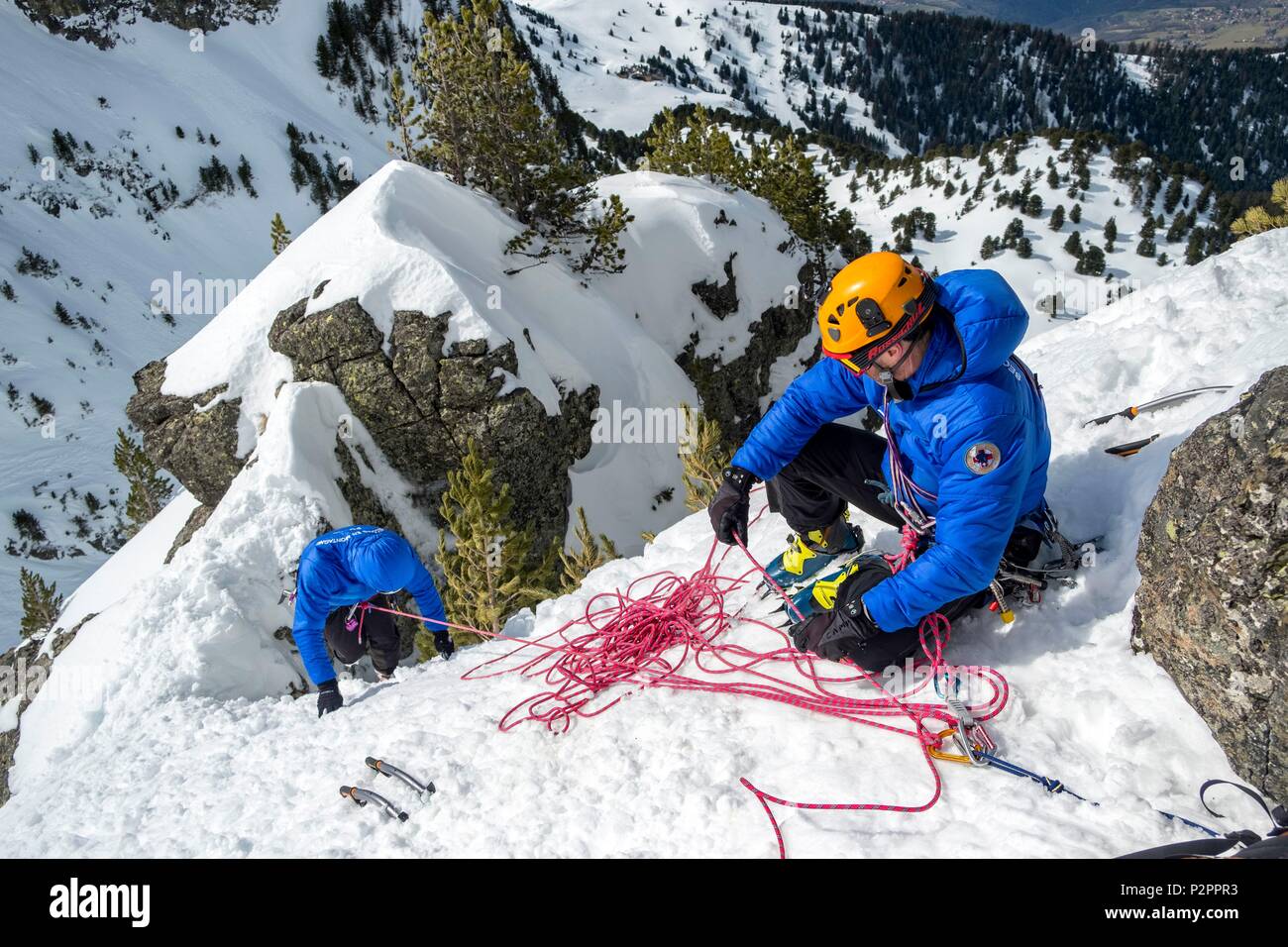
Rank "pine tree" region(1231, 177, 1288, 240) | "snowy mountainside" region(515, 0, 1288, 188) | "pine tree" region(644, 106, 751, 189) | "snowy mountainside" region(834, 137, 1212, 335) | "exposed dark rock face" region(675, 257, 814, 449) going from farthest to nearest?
1. "snowy mountainside" region(515, 0, 1288, 188)
2. "snowy mountainside" region(834, 137, 1212, 335)
3. "pine tree" region(644, 106, 751, 189)
4. "exposed dark rock face" region(675, 257, 814, 449)
5. "pine tree" region(1231, 177, 1288, 240)

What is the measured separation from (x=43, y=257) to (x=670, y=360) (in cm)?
4890

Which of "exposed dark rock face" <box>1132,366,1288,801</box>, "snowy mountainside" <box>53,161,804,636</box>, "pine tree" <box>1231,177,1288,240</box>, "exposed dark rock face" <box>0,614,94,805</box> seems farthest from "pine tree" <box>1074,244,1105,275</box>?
"exposed dark rock face" <box>0,614,94,805</box>

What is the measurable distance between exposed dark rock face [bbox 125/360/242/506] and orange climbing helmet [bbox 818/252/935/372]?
15552 millimetres

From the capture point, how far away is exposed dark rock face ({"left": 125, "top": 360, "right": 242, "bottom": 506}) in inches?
594

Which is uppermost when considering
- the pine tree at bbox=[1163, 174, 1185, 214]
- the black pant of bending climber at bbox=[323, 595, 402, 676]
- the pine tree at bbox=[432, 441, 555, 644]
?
the black pant of bending climber at bbox=[323, 595, 402, 676]

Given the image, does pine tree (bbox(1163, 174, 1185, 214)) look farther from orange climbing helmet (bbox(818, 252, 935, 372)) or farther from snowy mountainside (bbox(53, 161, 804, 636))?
orange climbing helmet (bbox(818, 252, 935, 372))

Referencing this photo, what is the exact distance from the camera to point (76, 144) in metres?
51.3

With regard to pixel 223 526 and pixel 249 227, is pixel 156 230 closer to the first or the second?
pixel 249 227

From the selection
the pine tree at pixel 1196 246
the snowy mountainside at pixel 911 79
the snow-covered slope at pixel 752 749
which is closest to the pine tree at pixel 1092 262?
the pine tree at pixel 1196 246

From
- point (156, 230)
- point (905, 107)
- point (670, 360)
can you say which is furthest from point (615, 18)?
point (670, 360)

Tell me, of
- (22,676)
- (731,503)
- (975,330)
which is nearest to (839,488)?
(731,503)

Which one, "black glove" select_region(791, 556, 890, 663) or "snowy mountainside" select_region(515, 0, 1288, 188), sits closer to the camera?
"black glove" select_region(791, 556, 890, 663)

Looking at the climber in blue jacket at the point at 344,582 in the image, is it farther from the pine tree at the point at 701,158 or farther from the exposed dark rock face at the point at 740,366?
the pine tree at the point at 701,158

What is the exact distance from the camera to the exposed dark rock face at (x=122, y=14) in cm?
5797
